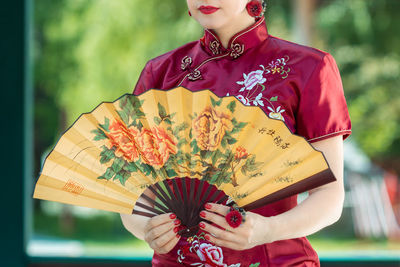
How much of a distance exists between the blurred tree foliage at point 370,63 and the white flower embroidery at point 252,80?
2.84 meters

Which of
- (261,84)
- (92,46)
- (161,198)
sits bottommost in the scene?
(161,198)

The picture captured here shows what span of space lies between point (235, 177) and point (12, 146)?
2.88 m

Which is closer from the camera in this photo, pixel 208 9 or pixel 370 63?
pixel 208 9

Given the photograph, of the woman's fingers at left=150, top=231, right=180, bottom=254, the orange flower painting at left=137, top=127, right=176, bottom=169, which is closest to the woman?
the woman's fingers at left=150, top=231, right=180, bottom=254

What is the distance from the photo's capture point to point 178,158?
1.25 metres

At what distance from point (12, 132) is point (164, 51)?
1116 mm

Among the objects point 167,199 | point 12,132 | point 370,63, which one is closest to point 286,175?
point 167,199

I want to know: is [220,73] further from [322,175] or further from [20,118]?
[20,118]

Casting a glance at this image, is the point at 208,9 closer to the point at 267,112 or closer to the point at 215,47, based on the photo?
the point at 215,47

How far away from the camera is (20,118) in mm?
3869

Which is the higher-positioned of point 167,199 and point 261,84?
point 261,84

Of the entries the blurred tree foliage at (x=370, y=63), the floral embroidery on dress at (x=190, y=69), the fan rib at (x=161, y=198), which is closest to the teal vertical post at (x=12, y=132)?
the blurred tree foliage at (x=370, y=63)

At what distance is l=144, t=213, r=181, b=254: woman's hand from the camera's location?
4.02ft

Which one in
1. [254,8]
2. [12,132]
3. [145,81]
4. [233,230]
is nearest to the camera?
[233,230]
